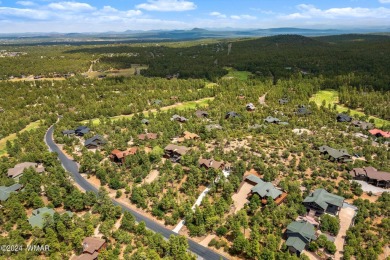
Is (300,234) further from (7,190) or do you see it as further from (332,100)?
(332,100)

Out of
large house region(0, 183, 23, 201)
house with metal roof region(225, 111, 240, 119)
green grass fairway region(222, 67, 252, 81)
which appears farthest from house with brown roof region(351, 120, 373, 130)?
large house region(0, 183, 23, 201)

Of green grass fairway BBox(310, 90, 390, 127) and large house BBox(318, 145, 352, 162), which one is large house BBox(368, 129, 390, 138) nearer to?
green grass fairway BBox(310, 90, 390, 127)

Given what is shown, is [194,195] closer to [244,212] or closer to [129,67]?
[244,212]

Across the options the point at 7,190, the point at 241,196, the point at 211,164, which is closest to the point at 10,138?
the point at 7,190

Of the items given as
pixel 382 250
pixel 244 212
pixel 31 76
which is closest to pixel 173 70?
pixel 31 76

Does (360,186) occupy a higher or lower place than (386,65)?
lower

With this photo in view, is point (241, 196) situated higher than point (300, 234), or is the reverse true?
point (300, 234)
